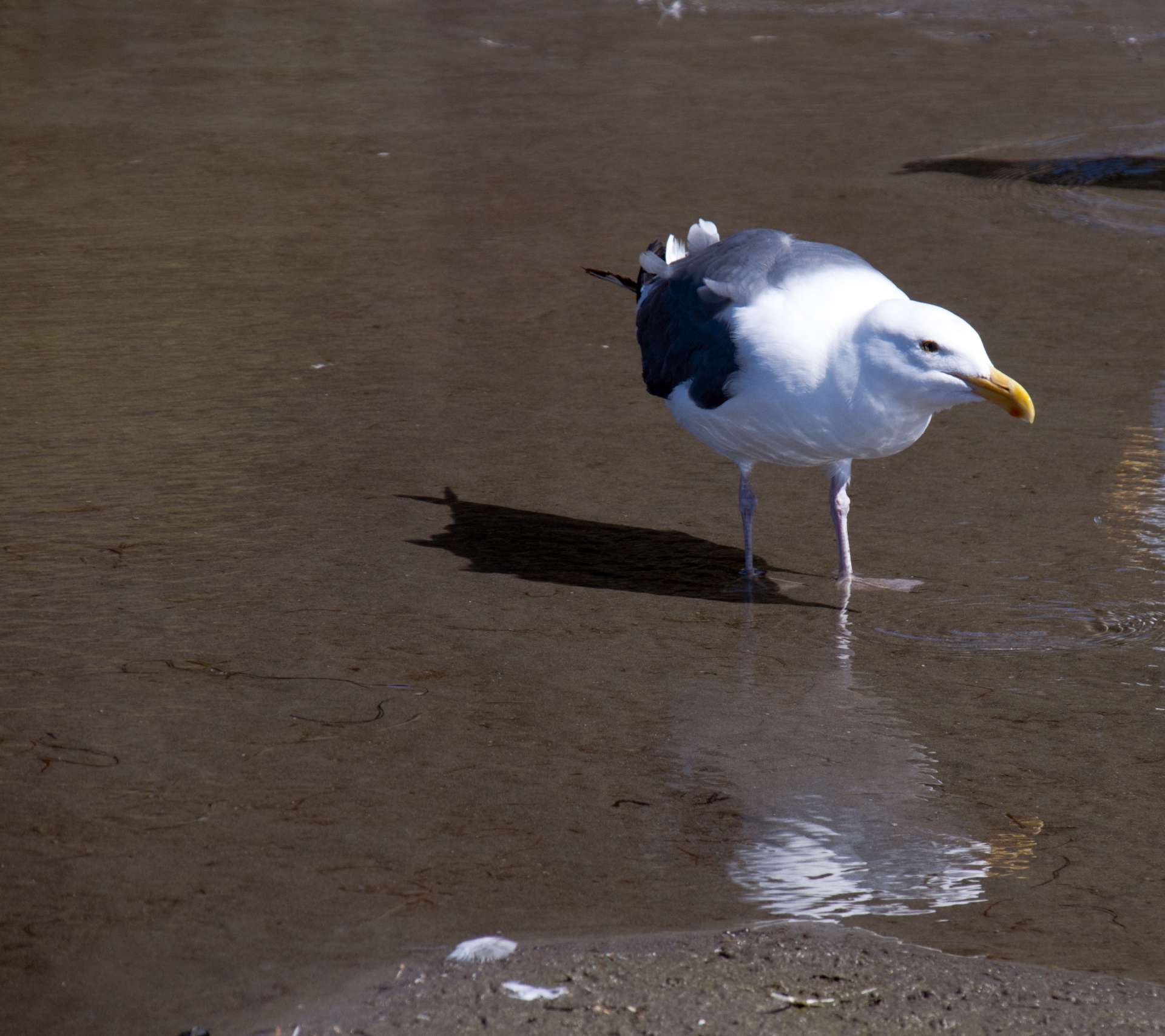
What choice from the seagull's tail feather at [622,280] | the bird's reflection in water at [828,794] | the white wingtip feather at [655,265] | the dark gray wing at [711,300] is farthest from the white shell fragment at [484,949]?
the seagull's tail feather at [622,280]

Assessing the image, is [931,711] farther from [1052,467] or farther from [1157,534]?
[1052,467]

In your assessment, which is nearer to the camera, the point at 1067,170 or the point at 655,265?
the point at 655,265

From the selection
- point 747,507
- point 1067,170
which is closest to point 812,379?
point 747,507

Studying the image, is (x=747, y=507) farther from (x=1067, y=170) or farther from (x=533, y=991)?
(x=1067, y=170)

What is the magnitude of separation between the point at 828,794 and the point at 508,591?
1.52 metres

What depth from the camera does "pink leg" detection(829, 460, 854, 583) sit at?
4.98 m

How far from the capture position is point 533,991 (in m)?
2.83

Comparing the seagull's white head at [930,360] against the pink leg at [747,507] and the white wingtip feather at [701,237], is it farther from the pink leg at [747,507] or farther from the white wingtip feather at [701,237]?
the white wingtip feather at [701,237]

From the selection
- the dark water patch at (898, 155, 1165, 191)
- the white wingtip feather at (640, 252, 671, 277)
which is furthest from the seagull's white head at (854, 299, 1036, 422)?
the dark water patch at (898, 155, 1165, 191)

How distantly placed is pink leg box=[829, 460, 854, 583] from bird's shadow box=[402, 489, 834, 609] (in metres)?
0.21

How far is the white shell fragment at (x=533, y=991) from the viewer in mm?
2814

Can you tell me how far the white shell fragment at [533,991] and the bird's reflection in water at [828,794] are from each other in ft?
1.85

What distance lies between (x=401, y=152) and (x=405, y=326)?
148 inches

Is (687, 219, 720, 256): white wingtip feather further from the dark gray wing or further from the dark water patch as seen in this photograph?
the dark water patch
